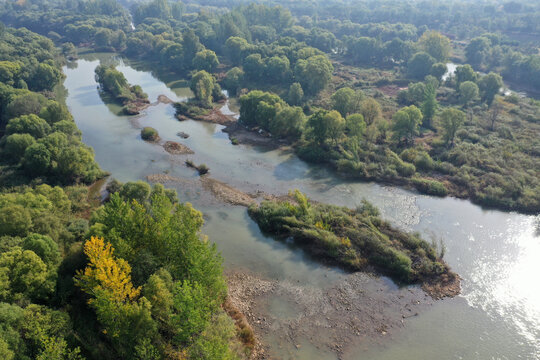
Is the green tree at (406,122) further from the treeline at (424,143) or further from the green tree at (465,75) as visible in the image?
the green tree at (465,75)

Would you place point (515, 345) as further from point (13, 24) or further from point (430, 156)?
point (13, 24)

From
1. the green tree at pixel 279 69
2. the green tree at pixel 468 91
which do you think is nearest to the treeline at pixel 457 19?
the green tree at pixel 279 69

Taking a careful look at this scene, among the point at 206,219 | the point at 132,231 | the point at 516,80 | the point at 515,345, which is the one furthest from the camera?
the point at 516,80

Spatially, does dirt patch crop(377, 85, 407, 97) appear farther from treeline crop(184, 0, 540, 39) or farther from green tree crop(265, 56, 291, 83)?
treeline crop(184, 0, 540, 39)

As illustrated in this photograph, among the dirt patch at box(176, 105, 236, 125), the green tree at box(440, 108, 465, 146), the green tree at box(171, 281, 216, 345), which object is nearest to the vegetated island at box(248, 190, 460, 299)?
the green tree at box(171, 281, 216, 345)

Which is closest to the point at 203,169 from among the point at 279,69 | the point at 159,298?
the point at 159,298

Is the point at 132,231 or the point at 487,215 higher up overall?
the point at 132,231

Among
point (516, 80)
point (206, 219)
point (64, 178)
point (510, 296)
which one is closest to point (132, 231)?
point (206, 219)
